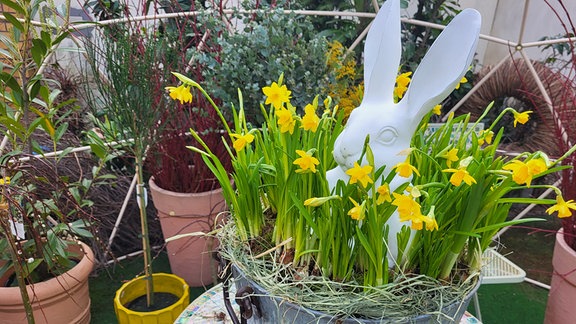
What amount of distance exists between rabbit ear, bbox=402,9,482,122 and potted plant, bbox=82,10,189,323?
0.73 metres

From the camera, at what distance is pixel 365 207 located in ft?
1.92

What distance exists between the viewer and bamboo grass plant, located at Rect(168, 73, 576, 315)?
0.57 metres

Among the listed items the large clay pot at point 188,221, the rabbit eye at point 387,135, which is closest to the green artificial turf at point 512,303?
the large clay pot at point 188,221

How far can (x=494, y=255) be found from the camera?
1.28 meters

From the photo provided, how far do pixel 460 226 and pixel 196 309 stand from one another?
0.62 metres

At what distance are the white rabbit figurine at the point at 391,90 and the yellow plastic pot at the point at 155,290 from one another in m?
0.84

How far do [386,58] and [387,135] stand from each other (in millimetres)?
106

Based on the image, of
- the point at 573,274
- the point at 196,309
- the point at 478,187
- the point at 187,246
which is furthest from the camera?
the point at 187,246

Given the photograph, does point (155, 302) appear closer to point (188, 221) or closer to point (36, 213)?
point (188, 221)

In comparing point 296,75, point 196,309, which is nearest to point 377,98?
point 196,309

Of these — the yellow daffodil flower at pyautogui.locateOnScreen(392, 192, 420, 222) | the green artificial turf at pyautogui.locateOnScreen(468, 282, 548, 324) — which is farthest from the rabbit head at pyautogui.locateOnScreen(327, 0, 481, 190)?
the green artificial turf at pyautogui.locateOnScreen(468, 282, 548, 324)

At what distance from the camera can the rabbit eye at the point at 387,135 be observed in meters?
0.62

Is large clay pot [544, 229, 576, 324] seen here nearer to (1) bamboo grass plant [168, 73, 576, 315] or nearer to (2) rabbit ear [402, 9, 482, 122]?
(1) bamboo grass plant [168, 73, 576, 315]

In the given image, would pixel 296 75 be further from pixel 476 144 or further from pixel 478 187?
pixel 478 187
